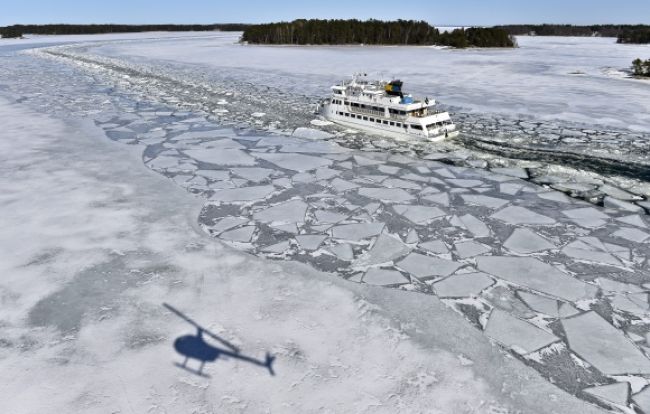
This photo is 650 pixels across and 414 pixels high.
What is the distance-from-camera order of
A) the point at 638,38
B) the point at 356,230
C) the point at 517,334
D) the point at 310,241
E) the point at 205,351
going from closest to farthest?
1. the point at 205,351
2. the point at 517,334
3. the point at 310,241
4. the point at 356,230
5. the point at 638,38

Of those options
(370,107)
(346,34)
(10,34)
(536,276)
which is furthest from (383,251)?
(10,34)

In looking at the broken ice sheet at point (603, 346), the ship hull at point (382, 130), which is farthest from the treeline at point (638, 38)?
the broken ice sheet at point (603, 346)

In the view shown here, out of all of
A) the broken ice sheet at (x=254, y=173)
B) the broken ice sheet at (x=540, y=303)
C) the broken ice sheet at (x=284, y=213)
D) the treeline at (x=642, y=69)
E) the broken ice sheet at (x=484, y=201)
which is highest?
the treeline at (x=642, y=69)

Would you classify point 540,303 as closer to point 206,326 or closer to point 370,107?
point 206,326

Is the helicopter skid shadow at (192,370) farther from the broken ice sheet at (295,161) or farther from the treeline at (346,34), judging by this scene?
the treeline at (346,34)

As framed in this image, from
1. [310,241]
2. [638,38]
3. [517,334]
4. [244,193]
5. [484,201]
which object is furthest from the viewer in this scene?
[638,38]

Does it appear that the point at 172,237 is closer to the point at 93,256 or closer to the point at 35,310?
the point at 93,256

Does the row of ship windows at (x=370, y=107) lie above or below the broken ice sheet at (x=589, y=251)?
above
